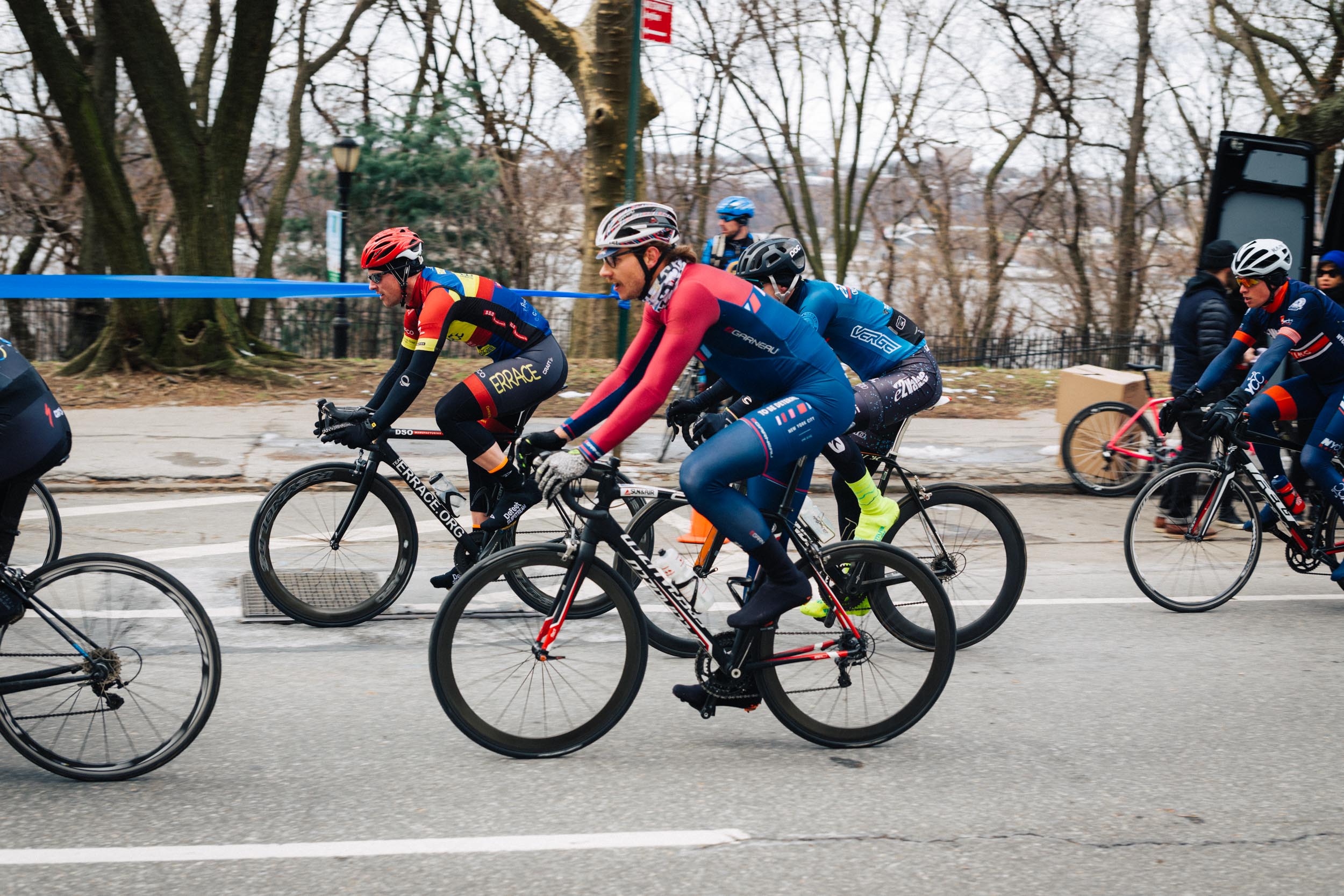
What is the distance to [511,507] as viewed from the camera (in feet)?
19.7

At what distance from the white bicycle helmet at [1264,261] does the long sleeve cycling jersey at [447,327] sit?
12.7 ft

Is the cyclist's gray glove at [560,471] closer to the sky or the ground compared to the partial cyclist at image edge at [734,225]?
closer to the ground

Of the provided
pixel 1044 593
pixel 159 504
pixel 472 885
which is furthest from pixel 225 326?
pixel 472 885

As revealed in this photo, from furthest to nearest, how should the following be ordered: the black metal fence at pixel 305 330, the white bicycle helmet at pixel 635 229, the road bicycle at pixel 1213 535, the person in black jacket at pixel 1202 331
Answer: the black metal fence at pixel 305 330, the person in black jacket at pixel 1202 331, the road bicycle at pixel 1213 535, the white bicycle helmet at pixel 635 229

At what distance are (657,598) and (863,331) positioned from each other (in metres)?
1.85

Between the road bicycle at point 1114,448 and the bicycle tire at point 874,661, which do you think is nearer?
the bicycle tire at point 874,661

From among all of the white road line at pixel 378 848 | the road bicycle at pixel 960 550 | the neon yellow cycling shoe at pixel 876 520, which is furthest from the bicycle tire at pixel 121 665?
the neon yellow cycling shoe at pixel 876 520

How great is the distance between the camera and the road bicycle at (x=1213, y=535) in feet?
21.6

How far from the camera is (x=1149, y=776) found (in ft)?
14.1

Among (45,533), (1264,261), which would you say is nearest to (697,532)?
(45,533)

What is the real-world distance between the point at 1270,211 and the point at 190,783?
10.1 m

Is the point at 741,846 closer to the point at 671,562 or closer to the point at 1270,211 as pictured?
the point at 671,562

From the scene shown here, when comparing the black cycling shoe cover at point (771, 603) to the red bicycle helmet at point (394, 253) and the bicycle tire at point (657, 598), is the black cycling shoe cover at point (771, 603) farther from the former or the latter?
the red bicycle helmet at point (394, 253)

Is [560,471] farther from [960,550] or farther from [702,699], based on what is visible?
[960,550]
